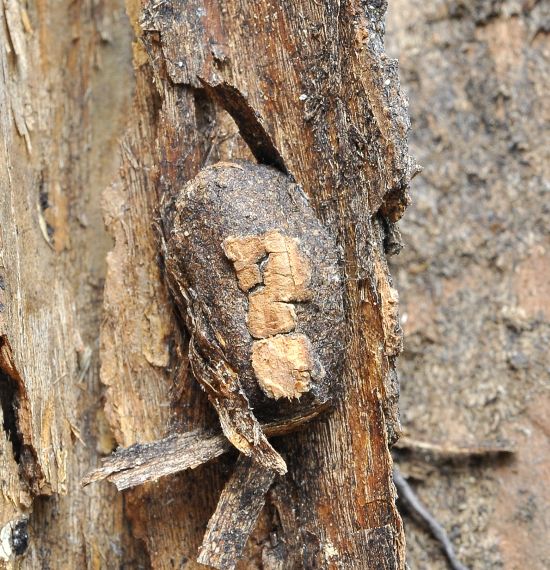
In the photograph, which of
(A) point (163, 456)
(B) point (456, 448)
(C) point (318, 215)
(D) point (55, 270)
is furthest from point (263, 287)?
(B) point (456, 448)

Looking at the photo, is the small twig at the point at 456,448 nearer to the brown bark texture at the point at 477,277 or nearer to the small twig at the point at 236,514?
the brown bark texture at the point at 477,277

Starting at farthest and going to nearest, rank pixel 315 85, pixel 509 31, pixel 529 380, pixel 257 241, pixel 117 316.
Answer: pixel 509 31, pixel 529 380, pixel 117 316, pixel 315 85, pixel 257 241

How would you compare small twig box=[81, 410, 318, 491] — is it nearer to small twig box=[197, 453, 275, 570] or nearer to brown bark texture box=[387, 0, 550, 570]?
small twig box=[197, 453, 275, 570]

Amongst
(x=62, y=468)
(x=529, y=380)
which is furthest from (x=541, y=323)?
(x=62, y=468)

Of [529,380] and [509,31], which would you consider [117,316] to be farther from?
[509,31]

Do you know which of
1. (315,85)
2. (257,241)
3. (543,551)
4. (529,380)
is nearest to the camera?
(257,241)

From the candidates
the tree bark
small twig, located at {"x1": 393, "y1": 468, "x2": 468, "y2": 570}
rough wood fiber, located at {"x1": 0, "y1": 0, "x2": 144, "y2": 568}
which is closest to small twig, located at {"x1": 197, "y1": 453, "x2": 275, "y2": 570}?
the tree bark
